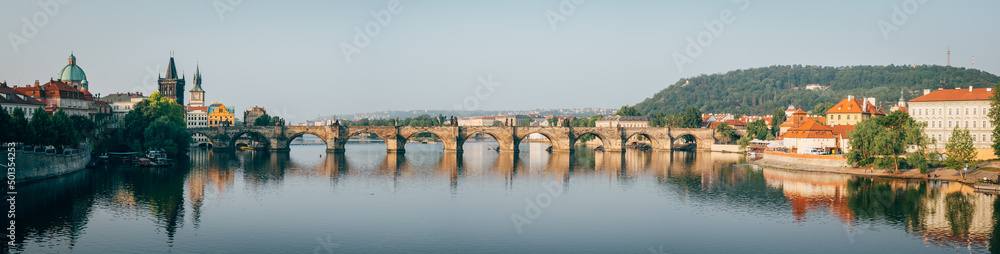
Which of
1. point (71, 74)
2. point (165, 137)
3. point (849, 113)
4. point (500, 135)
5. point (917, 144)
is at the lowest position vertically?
point (917, 144)

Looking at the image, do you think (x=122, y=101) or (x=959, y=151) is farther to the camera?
(x=122, y=101)

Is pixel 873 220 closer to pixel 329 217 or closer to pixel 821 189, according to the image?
pixel 821 189

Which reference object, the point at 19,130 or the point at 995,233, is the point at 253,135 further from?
the point at 995,233

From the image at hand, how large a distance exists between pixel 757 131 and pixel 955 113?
139 ft

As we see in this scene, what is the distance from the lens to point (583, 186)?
204 feet

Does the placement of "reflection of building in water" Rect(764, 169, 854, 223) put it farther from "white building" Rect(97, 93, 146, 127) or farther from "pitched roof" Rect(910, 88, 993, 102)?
"white building" Rect(97, 93, 146, 127)

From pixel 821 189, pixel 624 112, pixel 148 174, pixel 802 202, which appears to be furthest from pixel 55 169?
pixel 624 112

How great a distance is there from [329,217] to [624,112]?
162216 mm

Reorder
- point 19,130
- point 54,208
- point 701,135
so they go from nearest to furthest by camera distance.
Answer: point 54,208 < point 19,130 < point 701,135

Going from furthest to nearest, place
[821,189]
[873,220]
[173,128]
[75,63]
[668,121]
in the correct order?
[668,121], [75,63], [173,128], [821,189], [873,220]

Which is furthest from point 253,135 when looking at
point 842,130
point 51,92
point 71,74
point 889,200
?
point 889,200

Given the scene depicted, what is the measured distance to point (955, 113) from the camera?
249 feet

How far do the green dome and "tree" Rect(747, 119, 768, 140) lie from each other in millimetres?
104367

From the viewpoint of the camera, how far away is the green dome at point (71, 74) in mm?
113812
